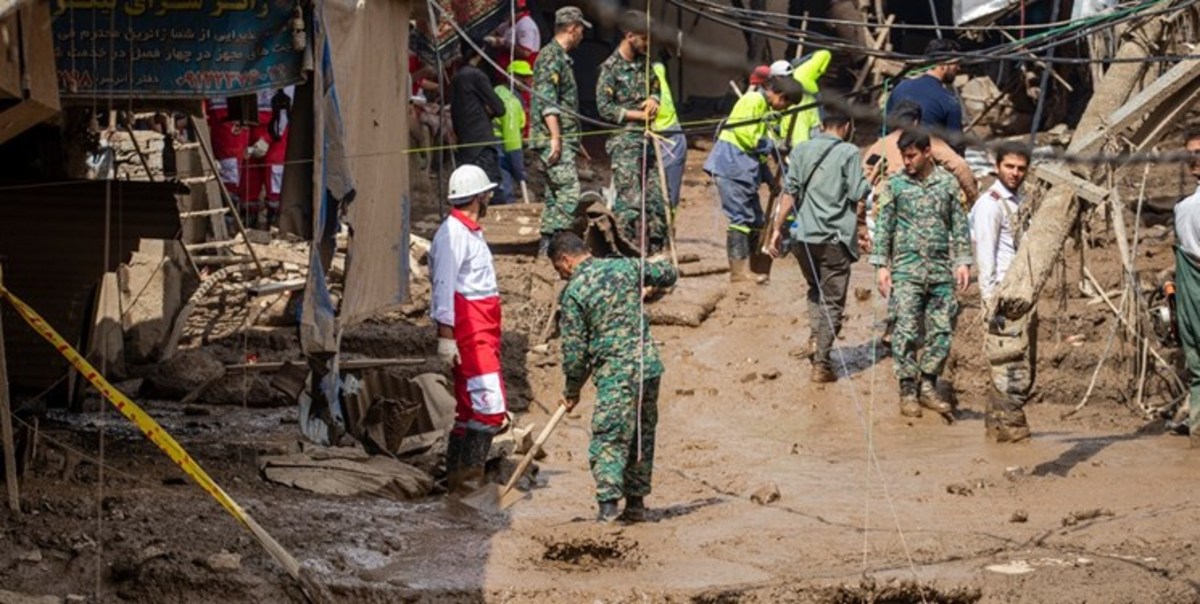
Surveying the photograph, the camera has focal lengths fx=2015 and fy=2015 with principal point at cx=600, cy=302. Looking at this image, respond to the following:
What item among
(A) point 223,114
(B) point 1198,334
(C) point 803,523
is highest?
(A) point 223,114

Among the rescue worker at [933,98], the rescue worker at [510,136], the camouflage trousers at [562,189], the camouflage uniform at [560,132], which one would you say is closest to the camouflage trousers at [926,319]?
the rescue worker at [933,98]

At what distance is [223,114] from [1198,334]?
8.27m

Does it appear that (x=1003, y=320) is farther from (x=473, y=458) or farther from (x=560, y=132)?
(x=560, y=132)

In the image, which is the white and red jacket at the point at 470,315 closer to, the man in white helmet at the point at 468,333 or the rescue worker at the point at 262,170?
the man in white helmet at the point at 468,333

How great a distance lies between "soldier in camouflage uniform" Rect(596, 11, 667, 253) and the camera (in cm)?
1563

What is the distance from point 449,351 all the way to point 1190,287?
4.66m

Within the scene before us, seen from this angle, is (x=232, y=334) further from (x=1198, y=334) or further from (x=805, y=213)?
(x=1198, y=334)

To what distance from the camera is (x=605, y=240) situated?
1150 cm

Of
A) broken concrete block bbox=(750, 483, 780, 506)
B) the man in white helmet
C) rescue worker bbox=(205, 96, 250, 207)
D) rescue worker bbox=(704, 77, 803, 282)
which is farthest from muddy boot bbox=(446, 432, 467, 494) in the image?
rescue worker bbox=(205, 96, 250, 207)

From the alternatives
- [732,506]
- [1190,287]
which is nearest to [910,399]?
[1190,287]

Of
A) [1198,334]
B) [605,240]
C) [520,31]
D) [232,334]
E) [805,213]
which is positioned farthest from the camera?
[520,31]

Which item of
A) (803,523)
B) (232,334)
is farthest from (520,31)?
(803,523)

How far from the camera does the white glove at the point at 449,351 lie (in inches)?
439

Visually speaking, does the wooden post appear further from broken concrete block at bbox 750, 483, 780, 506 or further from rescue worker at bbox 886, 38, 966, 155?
rescue worker at bbox 886, 38, 966, 155
